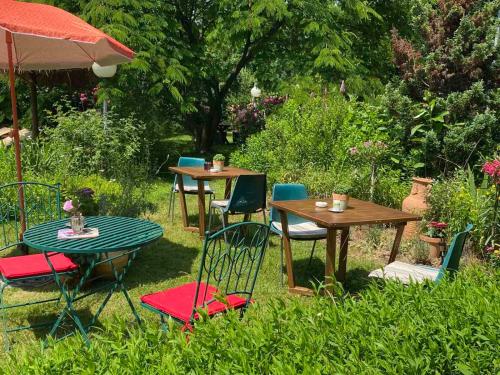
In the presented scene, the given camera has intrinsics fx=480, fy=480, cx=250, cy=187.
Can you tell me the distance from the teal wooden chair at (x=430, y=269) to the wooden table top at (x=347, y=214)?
416 mm

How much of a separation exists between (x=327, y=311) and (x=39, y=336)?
99.5 inches

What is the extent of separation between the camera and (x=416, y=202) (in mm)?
6480

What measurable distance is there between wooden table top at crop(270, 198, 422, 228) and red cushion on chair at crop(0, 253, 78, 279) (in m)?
1.97

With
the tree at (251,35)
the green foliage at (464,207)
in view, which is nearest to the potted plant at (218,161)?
the green foliage at (464,207)

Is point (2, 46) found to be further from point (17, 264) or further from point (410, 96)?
point (410, 96)

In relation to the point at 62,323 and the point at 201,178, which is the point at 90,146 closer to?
the point at 201,178

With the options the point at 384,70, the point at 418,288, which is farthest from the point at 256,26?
the point at 418,288

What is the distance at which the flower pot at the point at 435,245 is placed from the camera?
5.61m

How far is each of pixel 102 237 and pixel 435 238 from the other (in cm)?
383

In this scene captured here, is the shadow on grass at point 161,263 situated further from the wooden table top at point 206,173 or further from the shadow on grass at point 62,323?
the wooden table top at point 206,173

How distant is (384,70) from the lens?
530 inches

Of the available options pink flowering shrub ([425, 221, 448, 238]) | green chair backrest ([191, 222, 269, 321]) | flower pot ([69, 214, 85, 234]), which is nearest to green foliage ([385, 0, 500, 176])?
pink flowering shrub ([425, 221, 448, 238])

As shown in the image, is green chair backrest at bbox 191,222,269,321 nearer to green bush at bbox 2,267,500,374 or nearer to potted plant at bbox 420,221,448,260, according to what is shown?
green bush at bbox 2,267,500,374

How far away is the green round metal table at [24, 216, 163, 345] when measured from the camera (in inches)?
131
